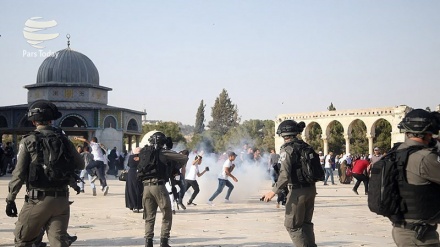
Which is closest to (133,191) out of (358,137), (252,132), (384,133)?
(384,133)

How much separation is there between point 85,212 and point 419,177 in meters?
10.2

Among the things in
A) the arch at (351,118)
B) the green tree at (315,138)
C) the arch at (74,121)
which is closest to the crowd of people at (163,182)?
the arch at (74,121)

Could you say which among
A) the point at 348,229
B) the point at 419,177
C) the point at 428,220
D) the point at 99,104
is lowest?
the point at 348,229

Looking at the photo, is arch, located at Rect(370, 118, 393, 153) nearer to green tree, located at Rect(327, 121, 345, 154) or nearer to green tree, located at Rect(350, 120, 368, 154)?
green tree, located at Rect(350, 120, 368, 154)

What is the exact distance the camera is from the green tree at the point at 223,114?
119 m

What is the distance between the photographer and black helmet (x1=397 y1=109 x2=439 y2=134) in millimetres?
5359

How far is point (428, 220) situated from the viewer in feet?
16.8

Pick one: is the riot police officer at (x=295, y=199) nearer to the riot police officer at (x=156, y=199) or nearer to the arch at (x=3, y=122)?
the riot police officer at (x=156, y=199)

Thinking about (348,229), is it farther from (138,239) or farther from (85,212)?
(85,212)

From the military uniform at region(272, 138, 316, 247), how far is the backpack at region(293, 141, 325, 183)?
0.07 meters

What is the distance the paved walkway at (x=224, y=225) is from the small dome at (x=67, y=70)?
132 feet

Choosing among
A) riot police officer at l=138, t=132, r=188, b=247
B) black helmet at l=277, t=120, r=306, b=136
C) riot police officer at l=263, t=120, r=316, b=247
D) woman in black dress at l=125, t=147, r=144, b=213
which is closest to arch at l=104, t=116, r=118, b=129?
woman in black dress at l=125, t=147, r=144, b=213

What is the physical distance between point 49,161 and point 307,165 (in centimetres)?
294

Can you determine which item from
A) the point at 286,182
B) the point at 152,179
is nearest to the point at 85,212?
the point at 152,179
